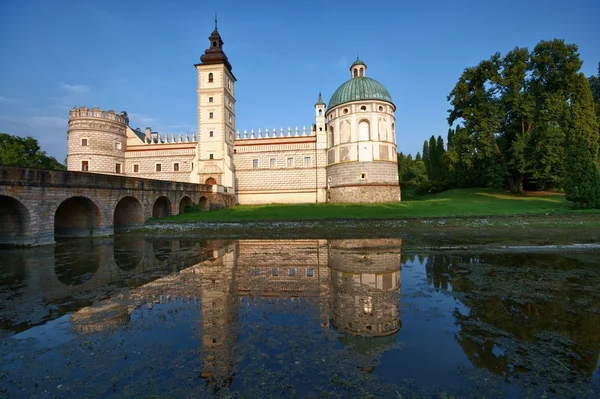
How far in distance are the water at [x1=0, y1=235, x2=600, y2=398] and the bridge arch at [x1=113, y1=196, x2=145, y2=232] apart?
530 inches

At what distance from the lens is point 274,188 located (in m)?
42.0

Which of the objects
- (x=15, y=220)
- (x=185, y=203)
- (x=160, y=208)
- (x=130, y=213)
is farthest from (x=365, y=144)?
(x=15, y=220)

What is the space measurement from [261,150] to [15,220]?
2943 centimetres

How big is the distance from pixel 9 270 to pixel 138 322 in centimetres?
798

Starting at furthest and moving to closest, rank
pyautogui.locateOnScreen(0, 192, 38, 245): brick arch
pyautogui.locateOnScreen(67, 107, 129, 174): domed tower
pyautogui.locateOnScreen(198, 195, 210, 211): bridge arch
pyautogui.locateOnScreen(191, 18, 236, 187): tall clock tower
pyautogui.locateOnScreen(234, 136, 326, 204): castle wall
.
Result: pyautogui.locateOnScreen(234, 136, 326, 204): castle wall < pyautogui.locateOnScreen(67, 107, 129, 174): domed tower < pyautogui.locateOnScreen(191, 18, 236, 187): tall clock tower < pyautogui.locateOnScreen(198, 195, 210, 211): bridge arch < pyautogui.locateOnScreen(0, 192, 38, 245): brick arch

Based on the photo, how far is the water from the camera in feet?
11.6

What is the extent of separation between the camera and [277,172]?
4200 cm

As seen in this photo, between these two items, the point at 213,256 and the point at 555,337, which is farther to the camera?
the point at 213,256

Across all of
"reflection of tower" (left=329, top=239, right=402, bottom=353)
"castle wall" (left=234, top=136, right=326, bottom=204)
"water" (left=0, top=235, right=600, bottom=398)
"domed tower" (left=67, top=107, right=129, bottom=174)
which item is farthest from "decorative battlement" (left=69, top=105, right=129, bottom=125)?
"reflection of tower" (left=329, top=239, right=402, bottom=353)

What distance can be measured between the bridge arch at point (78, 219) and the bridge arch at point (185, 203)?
9.70m

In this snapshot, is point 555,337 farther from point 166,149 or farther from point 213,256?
point 166,149

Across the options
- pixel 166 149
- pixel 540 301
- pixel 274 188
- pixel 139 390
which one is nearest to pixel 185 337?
pixel 139 390

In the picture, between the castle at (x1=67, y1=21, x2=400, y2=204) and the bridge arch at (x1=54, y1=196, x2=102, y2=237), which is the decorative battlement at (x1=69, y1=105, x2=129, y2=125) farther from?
the bridge arch at (x1=54, y1=196, x2=102, y2=237)

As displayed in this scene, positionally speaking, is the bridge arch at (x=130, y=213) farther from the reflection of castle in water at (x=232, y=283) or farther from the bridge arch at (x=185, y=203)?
the reflection of castle in water at (x=232, y=283)
